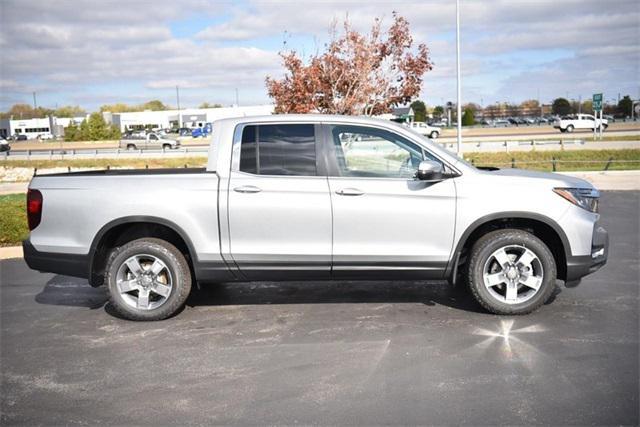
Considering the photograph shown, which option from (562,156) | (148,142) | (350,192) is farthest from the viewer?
(148,142)

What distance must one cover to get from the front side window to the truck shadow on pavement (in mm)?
1478

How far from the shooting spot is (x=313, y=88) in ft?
61.4

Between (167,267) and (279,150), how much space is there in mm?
1543

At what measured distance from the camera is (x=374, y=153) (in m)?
6.28

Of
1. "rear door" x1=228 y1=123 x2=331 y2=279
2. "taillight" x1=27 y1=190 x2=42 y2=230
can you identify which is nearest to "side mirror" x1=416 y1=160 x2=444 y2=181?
"rear door" x1=228 y1=123 x2=331 y2=279

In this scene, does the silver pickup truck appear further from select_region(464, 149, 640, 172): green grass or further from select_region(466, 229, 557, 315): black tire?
select_region(464, 149, 640, 172): green grass

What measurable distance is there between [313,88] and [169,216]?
13.2 meters

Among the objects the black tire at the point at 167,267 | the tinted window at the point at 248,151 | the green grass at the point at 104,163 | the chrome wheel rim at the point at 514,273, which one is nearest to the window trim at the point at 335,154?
the tinted window at the point at 248,151

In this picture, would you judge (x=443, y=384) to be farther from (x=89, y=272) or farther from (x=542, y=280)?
(x=89, y=272)

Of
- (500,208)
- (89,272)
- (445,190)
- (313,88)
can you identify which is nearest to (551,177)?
(500,208)

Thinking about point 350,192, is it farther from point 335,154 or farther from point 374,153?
point 374,153

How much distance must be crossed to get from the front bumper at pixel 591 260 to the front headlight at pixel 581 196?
0.21 meters

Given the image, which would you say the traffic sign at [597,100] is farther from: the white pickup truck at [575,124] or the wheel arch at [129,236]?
the wheel arch at [129,236]

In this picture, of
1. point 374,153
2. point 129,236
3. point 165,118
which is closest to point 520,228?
point 374,153
